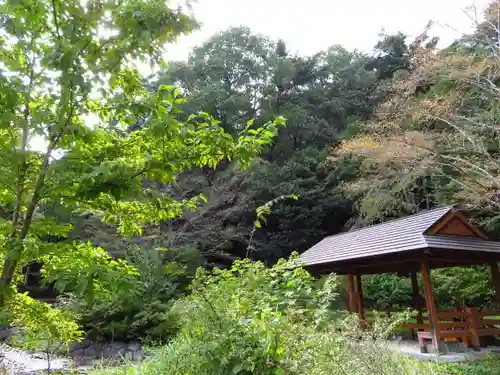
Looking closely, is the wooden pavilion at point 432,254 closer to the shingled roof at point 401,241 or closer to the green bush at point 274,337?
the shingled roof at point 401,241

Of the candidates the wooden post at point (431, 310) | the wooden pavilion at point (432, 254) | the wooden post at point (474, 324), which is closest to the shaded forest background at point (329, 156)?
the wooden pavilion at point (432, 254)

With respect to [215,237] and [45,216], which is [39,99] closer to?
[45,216]

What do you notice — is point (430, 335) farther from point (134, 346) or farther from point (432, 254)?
point (134, 346)

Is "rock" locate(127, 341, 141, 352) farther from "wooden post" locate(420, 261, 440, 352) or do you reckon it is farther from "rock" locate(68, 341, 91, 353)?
"wooden post" locate(420, 261, 440, 352)

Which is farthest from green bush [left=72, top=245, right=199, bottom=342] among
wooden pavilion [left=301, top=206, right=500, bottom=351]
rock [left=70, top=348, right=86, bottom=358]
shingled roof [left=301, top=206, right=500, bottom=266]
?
wooden pavilion [left=301, top=206, right=500, bottom=351]

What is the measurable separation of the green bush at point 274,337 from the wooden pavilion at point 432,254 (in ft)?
13.9

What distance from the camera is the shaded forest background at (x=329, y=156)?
33.6 ft

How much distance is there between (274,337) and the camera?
8.48 feet

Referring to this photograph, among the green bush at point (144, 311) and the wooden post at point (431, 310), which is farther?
the green bush at point (144, 311)

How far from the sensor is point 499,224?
465 inches

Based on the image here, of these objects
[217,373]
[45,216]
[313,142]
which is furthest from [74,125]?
[313,142]

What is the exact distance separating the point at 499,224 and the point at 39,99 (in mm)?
12867

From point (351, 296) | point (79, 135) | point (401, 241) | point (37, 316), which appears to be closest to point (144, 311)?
point (351, 296)

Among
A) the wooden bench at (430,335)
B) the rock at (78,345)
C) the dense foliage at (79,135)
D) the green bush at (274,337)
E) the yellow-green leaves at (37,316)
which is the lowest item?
the rock at (78,345)
